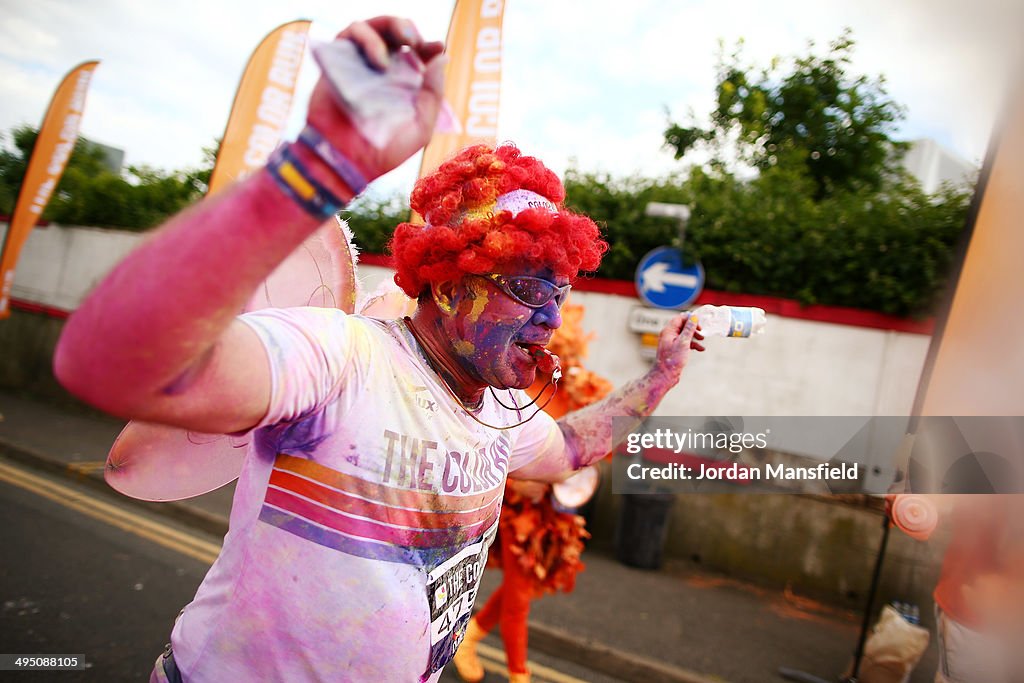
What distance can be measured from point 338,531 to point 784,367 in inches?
264

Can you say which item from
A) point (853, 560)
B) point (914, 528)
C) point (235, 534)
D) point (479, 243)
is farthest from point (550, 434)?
point (853, 560)

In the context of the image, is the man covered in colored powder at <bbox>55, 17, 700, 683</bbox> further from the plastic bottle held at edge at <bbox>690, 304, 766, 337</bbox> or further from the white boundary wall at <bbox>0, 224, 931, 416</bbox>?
the white boundary wall at <bbox>0, 224, 931, 416</bbox>

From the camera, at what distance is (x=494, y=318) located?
149 centimetres

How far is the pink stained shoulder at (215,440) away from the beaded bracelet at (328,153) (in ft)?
2.52

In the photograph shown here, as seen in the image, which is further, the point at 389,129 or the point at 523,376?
the point at 523,376

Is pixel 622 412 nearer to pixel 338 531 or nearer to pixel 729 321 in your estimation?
pixel 729 321

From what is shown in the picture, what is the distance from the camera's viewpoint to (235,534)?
1.36m

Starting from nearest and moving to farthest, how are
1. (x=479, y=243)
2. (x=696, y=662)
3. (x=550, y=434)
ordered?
(x=479, y=243) < (x=550, y=434) < (x=696, y=662)

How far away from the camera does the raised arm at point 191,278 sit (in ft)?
2.50

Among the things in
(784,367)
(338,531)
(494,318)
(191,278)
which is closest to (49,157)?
(784,367)

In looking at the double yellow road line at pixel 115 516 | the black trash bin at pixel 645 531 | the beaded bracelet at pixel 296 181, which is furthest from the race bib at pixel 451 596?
the black trash bin at pixel 645 531

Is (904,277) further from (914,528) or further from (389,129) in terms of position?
(389,129)

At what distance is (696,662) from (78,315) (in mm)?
4846

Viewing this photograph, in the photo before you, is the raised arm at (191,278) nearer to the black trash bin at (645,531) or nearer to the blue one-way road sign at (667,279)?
the black trash bin at (645,531)
